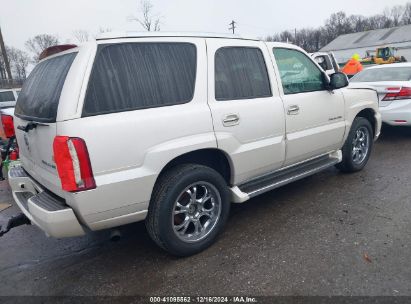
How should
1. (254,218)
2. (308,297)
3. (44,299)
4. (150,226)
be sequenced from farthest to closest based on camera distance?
(254,218), (150,226), (44,299), (308,297)

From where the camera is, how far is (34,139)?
2818mm

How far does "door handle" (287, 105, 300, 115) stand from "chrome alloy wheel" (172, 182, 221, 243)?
125 centimetres

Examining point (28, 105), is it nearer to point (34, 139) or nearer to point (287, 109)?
point (34, 139)

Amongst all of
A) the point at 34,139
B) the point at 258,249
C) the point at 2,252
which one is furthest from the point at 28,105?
the point at 258,249

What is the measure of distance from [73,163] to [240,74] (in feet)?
6.11

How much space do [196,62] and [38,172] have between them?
1702 mm

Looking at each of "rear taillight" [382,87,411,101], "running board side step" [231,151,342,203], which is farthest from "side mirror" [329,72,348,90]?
"rear taillight" [382,87,411,101]

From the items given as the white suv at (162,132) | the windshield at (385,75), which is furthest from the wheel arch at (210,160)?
the windshield at (385,75)

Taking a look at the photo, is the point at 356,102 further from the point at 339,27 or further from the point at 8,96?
the point at 339,27

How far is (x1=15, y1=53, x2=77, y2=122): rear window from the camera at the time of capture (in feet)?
8.54

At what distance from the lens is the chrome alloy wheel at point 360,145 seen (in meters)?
4.90

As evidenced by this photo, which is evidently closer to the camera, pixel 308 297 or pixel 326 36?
pixel 308 297

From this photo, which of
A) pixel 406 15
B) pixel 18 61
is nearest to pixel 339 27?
pixel 406 15

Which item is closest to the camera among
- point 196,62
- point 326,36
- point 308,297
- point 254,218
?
point 308,297
